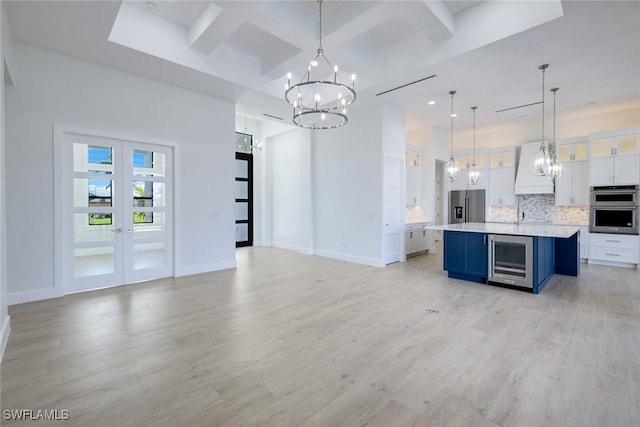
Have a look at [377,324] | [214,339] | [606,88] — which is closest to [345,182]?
[377,324]

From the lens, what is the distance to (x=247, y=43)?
504 cm

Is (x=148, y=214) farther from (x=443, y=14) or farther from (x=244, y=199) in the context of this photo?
(x=443, y=14)

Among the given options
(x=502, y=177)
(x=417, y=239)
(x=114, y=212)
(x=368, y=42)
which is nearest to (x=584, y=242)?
(x=502, y=177)

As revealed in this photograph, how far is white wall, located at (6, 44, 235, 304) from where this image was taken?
403cm

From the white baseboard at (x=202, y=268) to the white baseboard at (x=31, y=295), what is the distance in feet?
5.77

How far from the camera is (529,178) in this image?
786 cm

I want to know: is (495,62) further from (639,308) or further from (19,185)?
(19,185)

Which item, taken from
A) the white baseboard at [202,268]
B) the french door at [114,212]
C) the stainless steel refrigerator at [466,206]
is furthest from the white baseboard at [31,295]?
the stainless steel refrigerator at [466,206]

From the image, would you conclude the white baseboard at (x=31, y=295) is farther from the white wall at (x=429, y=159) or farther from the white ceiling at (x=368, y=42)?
the white wall at (x=429, y=159)

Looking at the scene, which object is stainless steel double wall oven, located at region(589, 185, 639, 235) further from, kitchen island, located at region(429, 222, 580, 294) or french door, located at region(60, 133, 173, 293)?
french door, located at region(60, 133, 173, 293)

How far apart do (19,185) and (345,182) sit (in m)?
5.84

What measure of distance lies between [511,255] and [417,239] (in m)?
3.09

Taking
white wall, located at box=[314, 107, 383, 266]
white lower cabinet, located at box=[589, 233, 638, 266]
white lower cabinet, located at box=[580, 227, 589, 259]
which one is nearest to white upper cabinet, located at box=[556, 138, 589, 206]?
white lower cabinet, located at box=[580, 227, 589, 259]

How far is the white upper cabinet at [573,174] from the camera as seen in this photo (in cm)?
711
